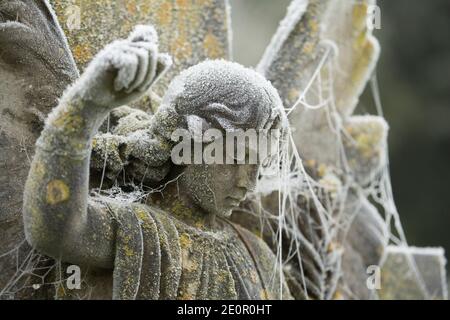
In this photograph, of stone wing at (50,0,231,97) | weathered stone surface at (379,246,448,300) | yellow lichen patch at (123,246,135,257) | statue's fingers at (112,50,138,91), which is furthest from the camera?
weathered stone surface at (379,246,448,300)

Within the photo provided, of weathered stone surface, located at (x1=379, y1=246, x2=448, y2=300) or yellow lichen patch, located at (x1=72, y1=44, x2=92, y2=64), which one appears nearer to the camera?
yellow lichen patch, located at (x1=72, y1=44, x2=92, y2=64)

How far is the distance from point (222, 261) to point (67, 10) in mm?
790

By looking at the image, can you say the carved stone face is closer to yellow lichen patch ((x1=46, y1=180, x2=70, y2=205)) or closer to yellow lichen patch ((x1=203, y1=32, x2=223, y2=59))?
yellow lichen patch ((x1=46, y1=180, x2=70, y2=205))

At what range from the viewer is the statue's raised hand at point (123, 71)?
195 cm

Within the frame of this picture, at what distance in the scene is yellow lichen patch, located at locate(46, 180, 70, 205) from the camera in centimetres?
203

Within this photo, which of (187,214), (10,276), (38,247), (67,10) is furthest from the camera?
(67,10)

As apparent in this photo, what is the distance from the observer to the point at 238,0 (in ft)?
22.0

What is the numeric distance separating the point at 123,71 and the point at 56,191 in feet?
0.97

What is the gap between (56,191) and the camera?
2035mm

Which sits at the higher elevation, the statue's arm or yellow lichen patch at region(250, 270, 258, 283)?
the statue's arm

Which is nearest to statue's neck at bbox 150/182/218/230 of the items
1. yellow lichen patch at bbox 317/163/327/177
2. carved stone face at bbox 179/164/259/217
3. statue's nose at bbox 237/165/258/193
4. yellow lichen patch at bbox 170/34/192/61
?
carved stone face at bbox 179/164/259/217

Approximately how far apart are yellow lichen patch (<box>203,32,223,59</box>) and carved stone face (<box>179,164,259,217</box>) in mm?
690
